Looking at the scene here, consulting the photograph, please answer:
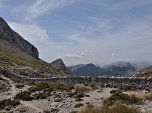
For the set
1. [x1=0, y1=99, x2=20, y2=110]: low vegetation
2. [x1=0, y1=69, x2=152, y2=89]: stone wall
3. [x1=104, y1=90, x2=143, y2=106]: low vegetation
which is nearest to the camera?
[x1=104, y1=90, x2=143, y2=106]: low vegetation

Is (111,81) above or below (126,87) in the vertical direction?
above

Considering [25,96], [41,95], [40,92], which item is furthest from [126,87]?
[25,96]

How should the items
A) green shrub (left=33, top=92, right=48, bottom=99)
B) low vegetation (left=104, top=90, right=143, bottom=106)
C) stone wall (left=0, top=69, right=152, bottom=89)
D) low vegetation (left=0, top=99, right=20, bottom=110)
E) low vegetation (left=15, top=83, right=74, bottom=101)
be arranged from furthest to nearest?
low vegetation (left=15, top=83, right=74, bottom=101) < green shrub (left=33, top=92, right=48, bottom=99) < low vegetation (left=0, top=99, right=20, bottom=110) < stone wall (left=0, top=69, right=152, bottom=89) < low vegetation (left=104, top=90, right=143, bottom=106)

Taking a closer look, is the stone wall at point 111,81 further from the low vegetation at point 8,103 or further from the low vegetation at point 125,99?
the low vegetation at point 8,103

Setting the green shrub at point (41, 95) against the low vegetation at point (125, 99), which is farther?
the green shrub at point (41, 95)

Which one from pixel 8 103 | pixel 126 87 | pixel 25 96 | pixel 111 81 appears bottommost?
pixel 8 103

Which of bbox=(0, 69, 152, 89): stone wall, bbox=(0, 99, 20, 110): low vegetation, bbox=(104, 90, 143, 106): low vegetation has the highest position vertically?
bbox=(0, 69, 152, 89): stone wall

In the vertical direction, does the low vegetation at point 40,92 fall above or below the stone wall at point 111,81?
below

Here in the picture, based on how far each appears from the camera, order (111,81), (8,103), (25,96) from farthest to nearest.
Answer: (111,81) → (25,96) → (8,103)

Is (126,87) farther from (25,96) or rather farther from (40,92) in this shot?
(25,96)

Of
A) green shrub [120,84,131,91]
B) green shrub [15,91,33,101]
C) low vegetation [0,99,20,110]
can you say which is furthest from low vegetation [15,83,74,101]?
green shrub [120,84,131,91]

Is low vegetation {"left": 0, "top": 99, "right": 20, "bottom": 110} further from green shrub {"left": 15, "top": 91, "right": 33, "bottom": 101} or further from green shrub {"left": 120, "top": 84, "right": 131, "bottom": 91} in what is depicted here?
green shrub {"left": 120, "top": 84, "right": 131, "bottom": 91}

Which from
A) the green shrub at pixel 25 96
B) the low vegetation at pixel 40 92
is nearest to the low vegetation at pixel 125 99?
the low vegetation at pixel 40 92

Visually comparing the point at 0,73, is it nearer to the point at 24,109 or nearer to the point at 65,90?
the point at 65,90
